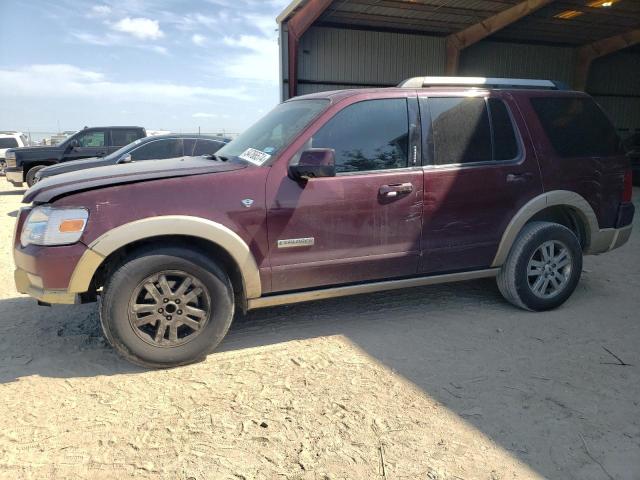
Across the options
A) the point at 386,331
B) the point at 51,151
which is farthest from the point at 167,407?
the point at 51,151

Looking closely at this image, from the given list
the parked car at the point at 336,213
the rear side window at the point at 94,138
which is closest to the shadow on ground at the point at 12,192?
the rear side window at the point at 94,138

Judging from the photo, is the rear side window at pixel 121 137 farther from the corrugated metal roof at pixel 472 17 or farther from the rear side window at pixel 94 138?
the corrugated metal roof at pixel 472 17

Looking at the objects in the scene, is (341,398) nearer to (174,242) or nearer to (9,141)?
(174,242)

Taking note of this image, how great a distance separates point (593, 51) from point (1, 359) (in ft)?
71.1

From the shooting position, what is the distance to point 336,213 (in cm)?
356

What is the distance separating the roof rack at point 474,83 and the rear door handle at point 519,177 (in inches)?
33.4

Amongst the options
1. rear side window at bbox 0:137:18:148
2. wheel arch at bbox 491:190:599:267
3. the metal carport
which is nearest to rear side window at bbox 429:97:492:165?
wheel arch at bbox 491:190:599:267

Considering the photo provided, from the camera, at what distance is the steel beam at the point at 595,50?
1753cm

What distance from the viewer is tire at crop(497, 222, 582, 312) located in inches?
166

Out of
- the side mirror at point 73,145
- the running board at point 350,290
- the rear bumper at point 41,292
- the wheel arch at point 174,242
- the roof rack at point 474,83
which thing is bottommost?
the running board at point 350,290

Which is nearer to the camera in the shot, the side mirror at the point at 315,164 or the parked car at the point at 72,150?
the side mirror at the point at 315,164

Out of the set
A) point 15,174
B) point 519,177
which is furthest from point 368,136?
point 15,174

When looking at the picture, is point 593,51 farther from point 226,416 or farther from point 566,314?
point 226,416

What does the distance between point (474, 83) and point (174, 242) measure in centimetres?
286
